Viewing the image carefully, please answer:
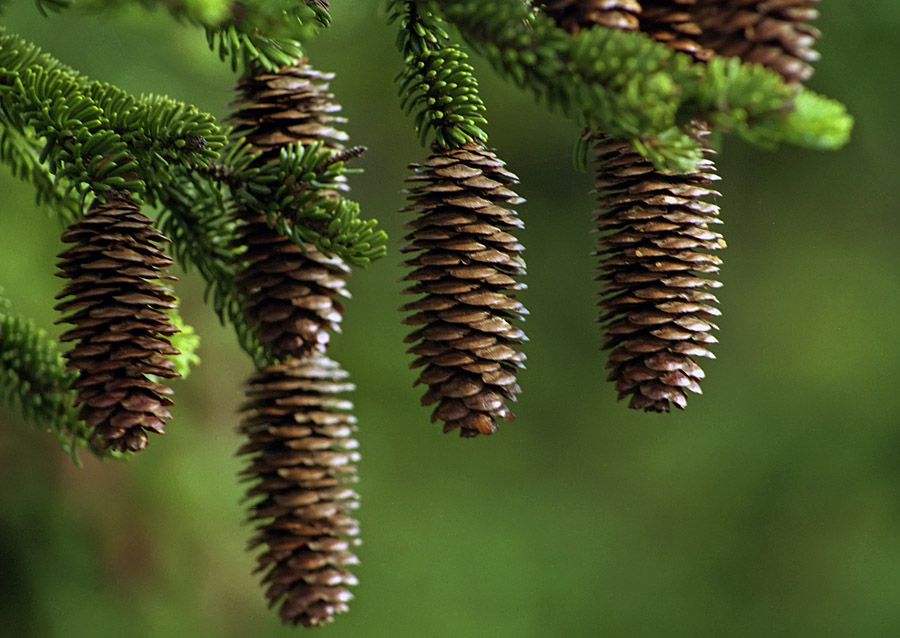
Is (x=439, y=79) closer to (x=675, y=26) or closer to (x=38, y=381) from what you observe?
(x=675, y=26)

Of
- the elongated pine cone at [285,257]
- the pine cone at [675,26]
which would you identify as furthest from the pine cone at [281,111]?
the pine cone at [675,26]

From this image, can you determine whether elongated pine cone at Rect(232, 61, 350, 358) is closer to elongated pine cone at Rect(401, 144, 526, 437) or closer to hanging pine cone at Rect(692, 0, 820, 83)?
elongated pine cone at Rect(401, 144, 526, 437)

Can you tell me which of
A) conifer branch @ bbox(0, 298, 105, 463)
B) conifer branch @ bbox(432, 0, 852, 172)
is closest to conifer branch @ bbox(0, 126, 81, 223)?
conifer branch @ bbox(0, 298, 105, 463)

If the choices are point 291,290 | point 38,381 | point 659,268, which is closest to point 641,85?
point 659,268

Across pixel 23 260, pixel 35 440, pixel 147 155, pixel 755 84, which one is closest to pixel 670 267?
pixel 755 84

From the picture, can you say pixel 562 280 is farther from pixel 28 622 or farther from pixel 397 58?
pixel 28 622

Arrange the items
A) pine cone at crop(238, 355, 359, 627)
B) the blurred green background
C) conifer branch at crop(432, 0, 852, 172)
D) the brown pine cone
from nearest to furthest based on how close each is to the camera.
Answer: conifer branch at crop(432, 0, 852, 172)
the brown pine cone
pine cone at crop(238, 355, 359, 627)
the blurred green background
